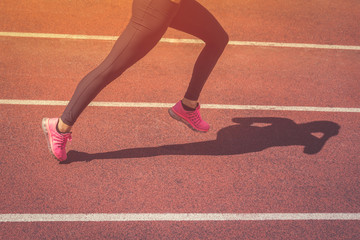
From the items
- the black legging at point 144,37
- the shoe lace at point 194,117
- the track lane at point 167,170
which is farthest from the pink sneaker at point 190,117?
the black legging at point 144,37

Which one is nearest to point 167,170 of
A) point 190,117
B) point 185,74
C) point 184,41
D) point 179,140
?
point 179,140

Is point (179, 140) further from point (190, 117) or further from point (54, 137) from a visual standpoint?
point (54, 137)

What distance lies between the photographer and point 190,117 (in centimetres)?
388

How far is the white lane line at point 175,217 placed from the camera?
298cm

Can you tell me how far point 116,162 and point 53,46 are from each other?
2725mm

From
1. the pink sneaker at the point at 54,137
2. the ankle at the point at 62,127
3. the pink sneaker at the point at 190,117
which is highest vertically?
the pink sneaker at the point at 190,117

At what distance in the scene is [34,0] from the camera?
7.05 metres

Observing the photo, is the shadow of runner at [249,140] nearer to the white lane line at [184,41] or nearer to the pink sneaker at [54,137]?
the pink sneaker at [54,137]

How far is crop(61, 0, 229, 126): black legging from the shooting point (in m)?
2.87

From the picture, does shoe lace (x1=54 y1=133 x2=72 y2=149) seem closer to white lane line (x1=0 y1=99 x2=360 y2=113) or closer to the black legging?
the black legging

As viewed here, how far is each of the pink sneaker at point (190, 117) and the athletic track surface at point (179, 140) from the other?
145mm

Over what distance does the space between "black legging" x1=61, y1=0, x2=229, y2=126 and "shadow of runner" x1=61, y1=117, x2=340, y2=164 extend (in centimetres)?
77

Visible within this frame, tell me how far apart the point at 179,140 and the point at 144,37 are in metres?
1.35

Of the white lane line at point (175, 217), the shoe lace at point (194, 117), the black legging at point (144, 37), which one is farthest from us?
the shoe lace at point (194, 117)
